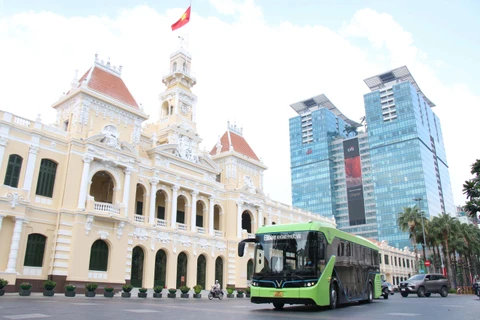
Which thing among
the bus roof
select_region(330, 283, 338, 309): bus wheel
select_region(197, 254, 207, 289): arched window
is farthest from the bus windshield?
select_region(197, 254, 207, 289): arched window

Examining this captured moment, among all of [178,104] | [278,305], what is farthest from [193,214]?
[278,305]

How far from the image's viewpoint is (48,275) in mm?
26922

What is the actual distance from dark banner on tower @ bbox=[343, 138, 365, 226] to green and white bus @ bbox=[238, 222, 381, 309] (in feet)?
390

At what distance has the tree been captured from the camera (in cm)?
2641

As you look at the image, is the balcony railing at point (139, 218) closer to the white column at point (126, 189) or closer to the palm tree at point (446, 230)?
the white column at point (126, 189)

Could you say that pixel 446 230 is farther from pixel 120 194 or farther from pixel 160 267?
pixel 120 194

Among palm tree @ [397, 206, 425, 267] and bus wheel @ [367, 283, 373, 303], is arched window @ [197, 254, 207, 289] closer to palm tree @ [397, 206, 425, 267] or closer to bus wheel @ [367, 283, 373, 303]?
bus wheel @ [367, 283, 373, 303]

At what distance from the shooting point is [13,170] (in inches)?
1061

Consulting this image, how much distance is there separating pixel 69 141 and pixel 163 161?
964 centimetres

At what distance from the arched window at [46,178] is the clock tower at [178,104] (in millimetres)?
12842

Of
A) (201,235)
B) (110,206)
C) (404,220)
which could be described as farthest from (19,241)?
(404,220)

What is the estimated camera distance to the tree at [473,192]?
2641 cm

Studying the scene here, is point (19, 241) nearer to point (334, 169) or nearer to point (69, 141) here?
point (69, 141)

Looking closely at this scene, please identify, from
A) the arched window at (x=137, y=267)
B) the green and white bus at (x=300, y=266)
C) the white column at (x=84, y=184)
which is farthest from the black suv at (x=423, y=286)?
the white column at (x=84, y=184)
